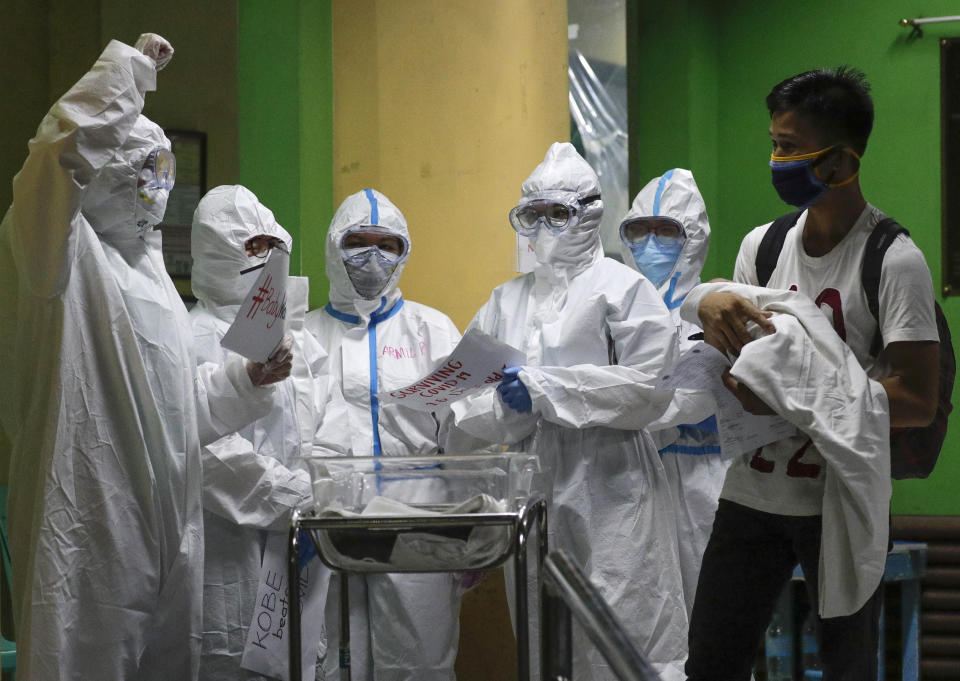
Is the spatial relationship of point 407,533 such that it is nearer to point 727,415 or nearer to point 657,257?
point 727,415

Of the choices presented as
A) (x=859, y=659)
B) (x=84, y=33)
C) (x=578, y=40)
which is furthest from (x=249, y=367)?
(x=578, y=40)

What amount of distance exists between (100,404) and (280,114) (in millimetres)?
1944

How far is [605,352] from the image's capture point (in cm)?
342

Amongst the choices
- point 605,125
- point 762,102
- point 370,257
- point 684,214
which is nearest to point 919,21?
point 762,102

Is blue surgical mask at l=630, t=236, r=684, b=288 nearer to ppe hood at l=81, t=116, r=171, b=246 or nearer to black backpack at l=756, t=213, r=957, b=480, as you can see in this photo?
black backpack at l=756, t=213, r=957, b=480

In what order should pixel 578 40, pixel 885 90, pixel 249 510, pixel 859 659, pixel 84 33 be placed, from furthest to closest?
pixel 578 40, pixel 885 90, pixel 84 33, pixel 249 510, pixel 859 659

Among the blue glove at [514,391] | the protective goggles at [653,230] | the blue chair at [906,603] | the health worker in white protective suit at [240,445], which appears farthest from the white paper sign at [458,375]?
the blue chair at [906,603]

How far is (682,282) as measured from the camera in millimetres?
4215

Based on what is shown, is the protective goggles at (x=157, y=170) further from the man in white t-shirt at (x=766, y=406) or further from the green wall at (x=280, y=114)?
the green wall at (x=280, y=114)

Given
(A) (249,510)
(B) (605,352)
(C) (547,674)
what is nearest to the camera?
(C) (547,674)

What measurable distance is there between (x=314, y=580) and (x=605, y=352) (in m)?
1.03

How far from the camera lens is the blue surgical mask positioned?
4.21 metres

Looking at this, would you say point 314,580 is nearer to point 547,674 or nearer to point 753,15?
point 547,674

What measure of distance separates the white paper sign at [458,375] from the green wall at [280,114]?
1342mm
